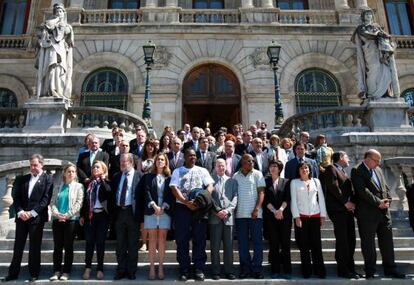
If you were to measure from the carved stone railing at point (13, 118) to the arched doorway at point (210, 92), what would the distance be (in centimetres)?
793

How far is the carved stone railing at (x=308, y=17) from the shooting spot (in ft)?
66.1

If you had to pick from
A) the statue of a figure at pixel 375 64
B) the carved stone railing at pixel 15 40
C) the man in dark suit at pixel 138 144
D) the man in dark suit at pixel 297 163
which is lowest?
the man in dark suit at pixel 297 163

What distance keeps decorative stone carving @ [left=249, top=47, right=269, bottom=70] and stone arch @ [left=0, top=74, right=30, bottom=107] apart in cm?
1235

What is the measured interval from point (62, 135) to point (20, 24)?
1573 centimetres

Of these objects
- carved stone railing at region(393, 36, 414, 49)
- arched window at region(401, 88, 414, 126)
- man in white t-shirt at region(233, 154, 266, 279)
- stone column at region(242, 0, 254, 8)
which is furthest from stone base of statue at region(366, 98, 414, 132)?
carved stone railing at region(393, 36, 414, 49)

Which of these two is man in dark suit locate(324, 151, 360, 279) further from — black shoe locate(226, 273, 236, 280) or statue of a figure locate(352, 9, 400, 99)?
statue of a figure locate(352, 9, 400, 99)

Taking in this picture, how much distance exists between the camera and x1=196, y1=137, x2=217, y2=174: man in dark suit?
7342mm

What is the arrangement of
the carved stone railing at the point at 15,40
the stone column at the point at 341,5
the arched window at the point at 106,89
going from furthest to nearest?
the carved stone railing at the point at 15,40 → the stone column at the point at 341,5 → the arched window at the point at 106,89

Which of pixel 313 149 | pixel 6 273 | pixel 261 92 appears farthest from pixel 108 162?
pixel 261 92

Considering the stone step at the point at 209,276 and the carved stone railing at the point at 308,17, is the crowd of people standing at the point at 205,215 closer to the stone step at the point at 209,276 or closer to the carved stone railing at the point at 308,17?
the stone step at the point at 209,276

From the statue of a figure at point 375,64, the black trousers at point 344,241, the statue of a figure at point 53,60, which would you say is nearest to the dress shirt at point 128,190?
the black trousers at point 344,241

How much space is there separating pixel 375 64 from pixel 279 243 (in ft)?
27.6

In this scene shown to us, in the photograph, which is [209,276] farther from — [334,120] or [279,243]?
[334,120]

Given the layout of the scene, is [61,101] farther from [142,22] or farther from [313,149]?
[142,22]
